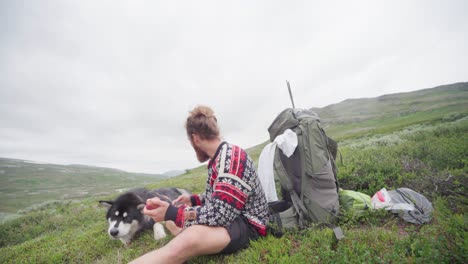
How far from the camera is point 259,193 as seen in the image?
363 cm

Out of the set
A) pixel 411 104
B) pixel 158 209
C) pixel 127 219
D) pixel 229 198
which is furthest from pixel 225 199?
pixel 411 104

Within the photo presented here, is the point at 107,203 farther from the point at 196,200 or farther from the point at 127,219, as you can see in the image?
the point at 196,200

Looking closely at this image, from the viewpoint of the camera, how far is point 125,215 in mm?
5387

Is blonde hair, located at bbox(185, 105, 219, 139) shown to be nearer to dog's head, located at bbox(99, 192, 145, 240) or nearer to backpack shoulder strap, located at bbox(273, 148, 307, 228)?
backpack shoulder strap, located at bbox(273, 148, 307, 228)

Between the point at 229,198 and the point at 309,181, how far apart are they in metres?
1.87

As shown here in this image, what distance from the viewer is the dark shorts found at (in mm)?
3334

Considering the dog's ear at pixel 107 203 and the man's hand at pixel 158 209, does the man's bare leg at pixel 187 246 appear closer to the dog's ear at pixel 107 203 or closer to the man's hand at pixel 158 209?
the man's hand at pixel 158 209

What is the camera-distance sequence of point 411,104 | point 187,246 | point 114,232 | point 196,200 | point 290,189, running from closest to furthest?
point 187,246
point 290,189
point 196,200
point 114,232
point 411,104

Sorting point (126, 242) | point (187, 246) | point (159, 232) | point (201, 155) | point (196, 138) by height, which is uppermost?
point (196, 138)

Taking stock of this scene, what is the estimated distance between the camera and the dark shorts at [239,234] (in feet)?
10.9

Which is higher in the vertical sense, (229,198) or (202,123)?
(202,123)

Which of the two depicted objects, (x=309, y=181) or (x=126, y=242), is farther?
(x=126, y=242)

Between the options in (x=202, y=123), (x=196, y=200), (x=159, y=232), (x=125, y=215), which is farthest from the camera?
(x=125, y=215)

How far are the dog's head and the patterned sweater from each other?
2.97 metres
